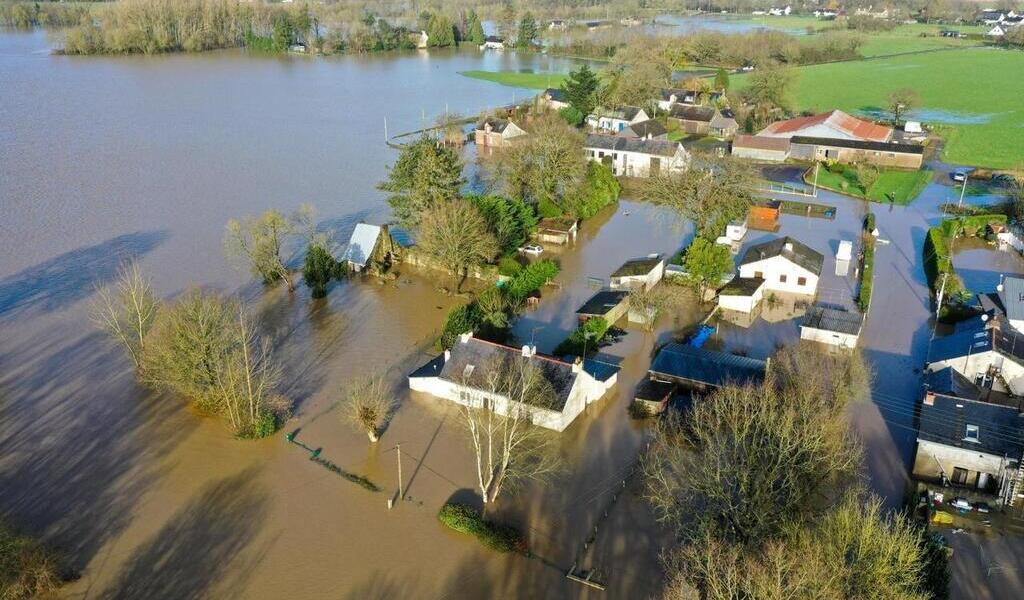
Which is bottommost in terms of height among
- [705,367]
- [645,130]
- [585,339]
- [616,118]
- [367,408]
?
[367,408]

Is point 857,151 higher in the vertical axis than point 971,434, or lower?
higher

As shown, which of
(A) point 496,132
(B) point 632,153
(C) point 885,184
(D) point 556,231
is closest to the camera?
(D) point 556,231

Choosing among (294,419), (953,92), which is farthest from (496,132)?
(953,92)

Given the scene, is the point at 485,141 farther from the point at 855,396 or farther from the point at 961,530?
the point at 961,530

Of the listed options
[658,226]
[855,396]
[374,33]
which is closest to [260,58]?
[374,33]

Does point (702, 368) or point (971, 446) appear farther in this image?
point (702, 368)

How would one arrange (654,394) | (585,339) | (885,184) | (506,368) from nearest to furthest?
(506,368), (654,394), (585,339), (885,184)

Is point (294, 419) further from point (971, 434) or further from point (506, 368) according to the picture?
point (971, 434)
